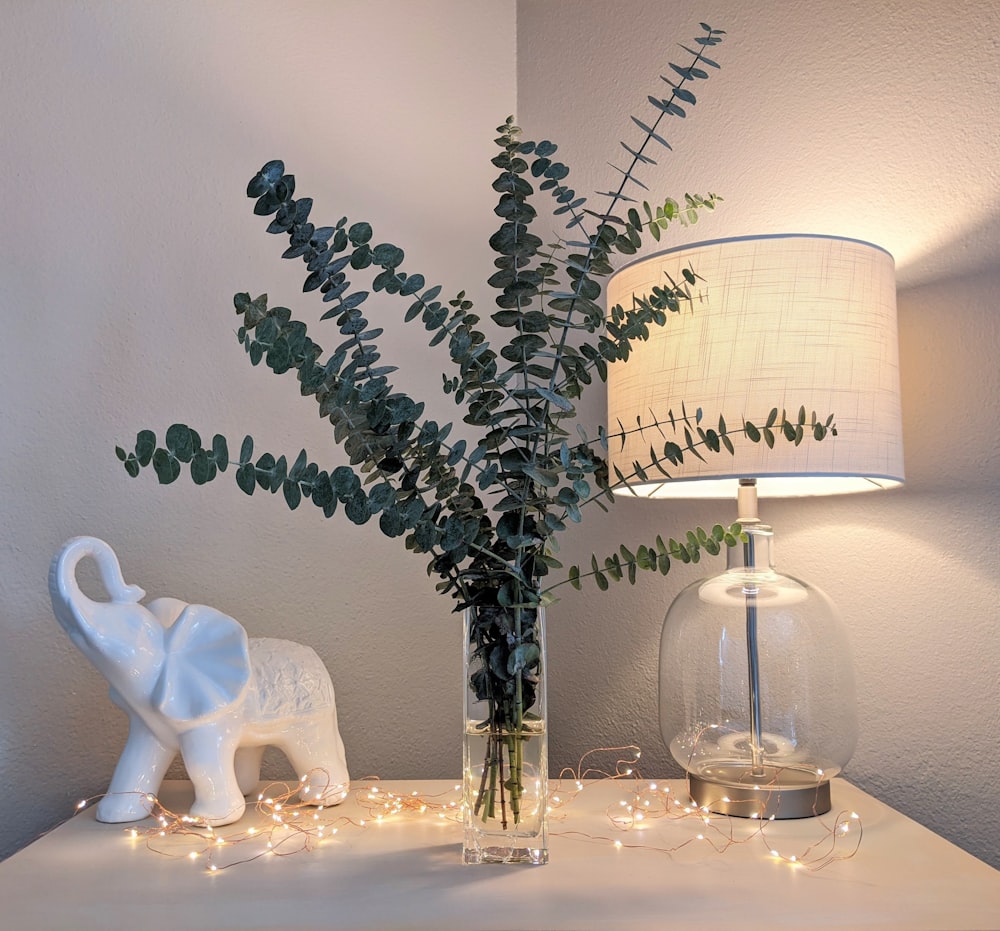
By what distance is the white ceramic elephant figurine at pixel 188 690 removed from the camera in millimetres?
982

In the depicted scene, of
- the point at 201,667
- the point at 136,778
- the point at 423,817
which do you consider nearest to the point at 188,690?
the point at 201,667

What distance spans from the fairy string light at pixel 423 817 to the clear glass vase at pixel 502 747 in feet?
0.35

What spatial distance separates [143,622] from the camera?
3.28 feet

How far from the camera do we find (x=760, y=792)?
1.01 m

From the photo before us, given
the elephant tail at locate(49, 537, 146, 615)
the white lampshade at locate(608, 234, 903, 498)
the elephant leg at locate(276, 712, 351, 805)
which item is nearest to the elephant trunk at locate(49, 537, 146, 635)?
the elephant tail at locate(49, 537, 146, 615)

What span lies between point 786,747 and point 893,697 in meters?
0.33

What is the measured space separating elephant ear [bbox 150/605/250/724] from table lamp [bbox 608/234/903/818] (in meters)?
0.51

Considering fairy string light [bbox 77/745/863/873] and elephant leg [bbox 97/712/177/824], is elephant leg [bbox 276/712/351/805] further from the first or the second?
elephant leg [bbox 97/712/177/824]

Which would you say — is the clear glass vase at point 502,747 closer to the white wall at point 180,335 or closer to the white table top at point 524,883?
the white table top at point 524,883

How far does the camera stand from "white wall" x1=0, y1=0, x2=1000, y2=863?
125cm

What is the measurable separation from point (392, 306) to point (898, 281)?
0.75m

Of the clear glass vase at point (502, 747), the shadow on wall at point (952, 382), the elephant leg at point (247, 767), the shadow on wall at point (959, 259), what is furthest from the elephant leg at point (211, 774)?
the shadow on wall at point (959, 259)

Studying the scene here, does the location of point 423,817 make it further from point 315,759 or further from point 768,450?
point 768,450

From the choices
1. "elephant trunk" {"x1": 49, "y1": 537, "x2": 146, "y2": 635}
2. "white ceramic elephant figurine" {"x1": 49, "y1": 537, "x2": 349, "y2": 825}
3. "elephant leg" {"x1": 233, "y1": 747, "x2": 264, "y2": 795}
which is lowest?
"elephant leg" {"x1": 233, "y1": 747, "x2": 264, "y2": 795}
